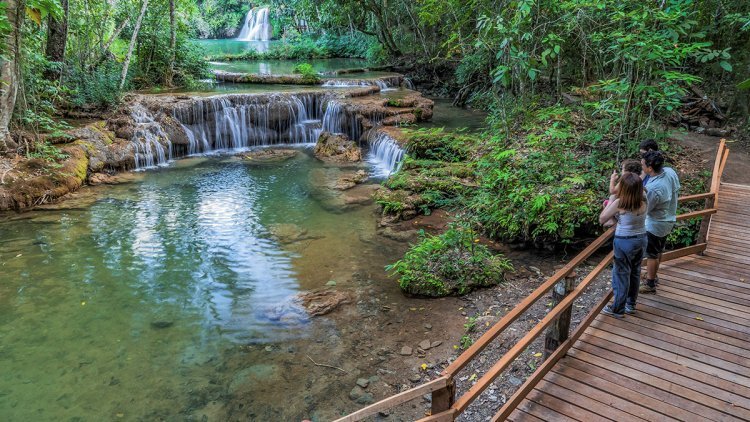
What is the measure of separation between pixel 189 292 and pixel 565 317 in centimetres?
603

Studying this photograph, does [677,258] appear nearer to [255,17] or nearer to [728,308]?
[728,308]

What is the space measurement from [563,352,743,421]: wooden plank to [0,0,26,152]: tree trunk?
13.5m

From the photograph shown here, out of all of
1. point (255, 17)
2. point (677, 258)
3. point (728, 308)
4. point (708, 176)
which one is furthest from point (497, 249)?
point (255, 17)

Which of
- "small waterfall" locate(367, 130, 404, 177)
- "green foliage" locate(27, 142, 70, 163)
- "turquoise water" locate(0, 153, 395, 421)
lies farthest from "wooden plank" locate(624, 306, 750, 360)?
"green foliage" locate(27, 142, 70, 163)

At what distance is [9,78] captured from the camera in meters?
11.3

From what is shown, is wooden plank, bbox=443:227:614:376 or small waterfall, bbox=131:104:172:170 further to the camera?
small waterfall, bbox=131:104:172:170

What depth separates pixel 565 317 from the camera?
4375 millimetres

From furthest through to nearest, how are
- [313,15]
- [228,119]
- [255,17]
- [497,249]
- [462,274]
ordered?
[255,17] < [313,15] < [228,119] < [497,249] < [462,274]

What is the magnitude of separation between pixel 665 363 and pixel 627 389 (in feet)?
2.08

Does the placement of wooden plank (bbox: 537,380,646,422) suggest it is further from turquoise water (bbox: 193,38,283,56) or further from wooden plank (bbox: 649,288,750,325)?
turquoise water (bbox: 193,38,283,56)

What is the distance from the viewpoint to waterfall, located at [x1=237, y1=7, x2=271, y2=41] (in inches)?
2147

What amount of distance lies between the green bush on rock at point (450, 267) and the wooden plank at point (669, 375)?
8.58ft

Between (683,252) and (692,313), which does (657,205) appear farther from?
(683,252)

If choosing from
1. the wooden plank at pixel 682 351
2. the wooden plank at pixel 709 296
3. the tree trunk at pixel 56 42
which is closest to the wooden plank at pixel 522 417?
the wooden plank at pixel 682 351
